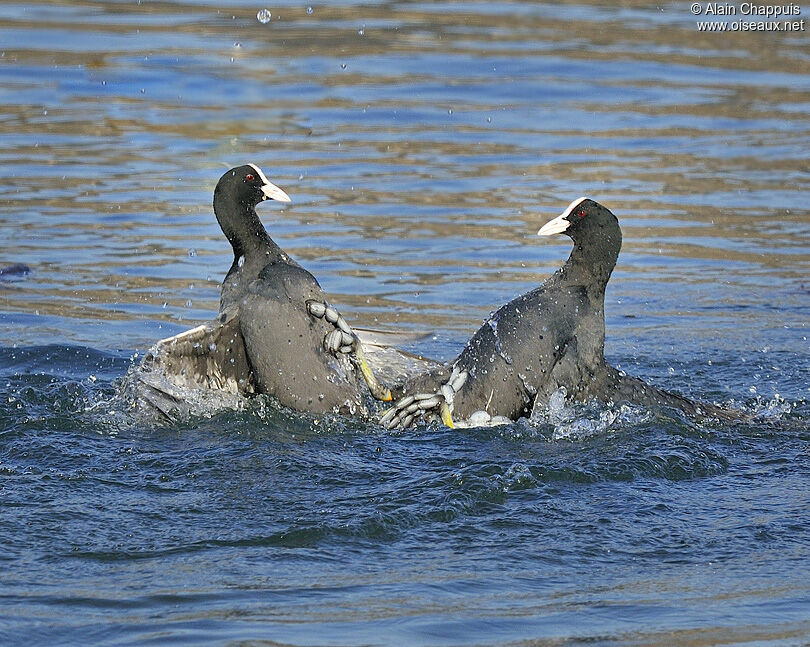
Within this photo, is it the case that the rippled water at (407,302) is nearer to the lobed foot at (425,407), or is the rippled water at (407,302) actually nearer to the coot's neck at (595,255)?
the lobed foot at (425,407)

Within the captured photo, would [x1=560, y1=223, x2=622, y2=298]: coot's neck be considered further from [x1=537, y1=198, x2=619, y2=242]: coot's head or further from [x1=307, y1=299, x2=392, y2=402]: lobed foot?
[x1=307, y1=299, x2=392, y2=402]: lobed foot

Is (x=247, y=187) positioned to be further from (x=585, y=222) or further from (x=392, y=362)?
(x=585, y=222)

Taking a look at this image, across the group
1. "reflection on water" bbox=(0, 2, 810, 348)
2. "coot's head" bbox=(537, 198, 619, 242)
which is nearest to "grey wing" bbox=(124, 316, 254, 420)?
"coot's head" bbox=(537, 198, 619, 242)

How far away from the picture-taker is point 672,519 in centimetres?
430

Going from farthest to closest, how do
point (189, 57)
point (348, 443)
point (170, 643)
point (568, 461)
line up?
point (189, 57), point (348, 443), point (568, 461), point (170, 643)

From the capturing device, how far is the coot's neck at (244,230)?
5.57m

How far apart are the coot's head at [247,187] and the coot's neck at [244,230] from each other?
17 mm

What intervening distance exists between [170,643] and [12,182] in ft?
23.4

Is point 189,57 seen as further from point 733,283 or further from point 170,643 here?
point 170,643

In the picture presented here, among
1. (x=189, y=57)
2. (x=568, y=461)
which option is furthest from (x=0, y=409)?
(x=189, y=57)

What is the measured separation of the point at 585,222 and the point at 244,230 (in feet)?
4.40

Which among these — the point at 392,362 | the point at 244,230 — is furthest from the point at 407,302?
the point at 244,230

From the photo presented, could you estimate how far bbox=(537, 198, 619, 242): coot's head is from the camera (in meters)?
5.37

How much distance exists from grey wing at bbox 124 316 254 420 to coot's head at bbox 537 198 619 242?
1.30 meters
